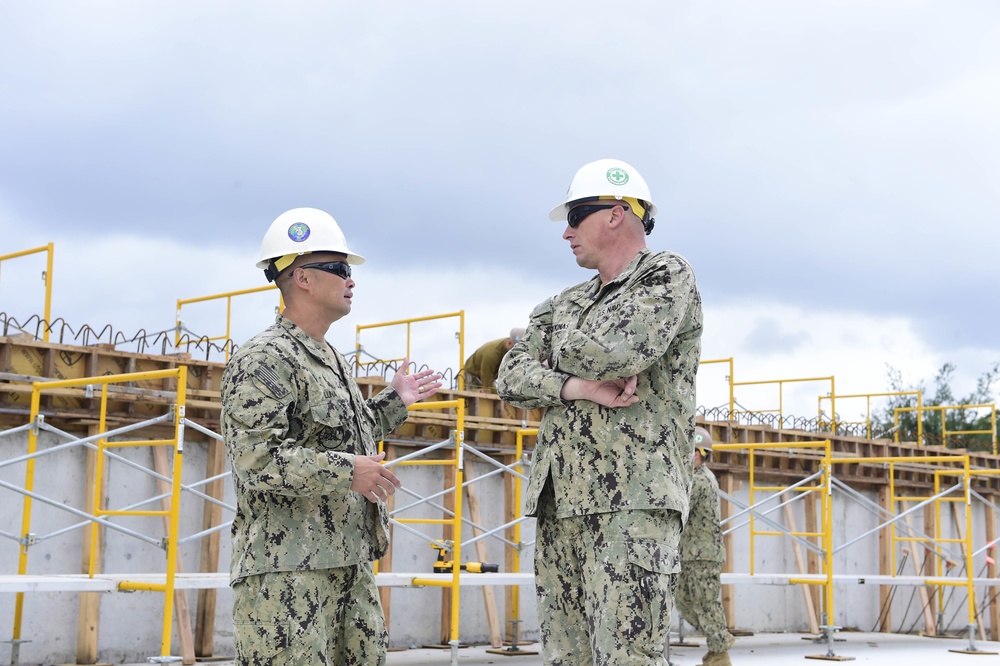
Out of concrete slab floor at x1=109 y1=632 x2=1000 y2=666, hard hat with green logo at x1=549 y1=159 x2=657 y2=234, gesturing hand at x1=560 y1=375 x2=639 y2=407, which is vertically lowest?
concrete slab floor at x1=109 y1=632 x2=1000 y2=666

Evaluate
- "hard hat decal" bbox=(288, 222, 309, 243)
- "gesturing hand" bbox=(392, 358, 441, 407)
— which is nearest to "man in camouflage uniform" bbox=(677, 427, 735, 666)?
"gesturing hand" bbox=(392, 358, 441, 407)

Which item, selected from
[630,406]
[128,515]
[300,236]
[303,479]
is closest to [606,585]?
[630,406]

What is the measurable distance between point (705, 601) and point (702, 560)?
0.37 metres

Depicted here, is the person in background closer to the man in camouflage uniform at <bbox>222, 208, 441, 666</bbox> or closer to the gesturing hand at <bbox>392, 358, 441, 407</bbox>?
the gesturing hand at <bbox>392, 358, 441, 407</bbox>

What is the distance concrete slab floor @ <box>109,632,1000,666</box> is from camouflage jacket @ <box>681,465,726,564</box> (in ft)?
4.18

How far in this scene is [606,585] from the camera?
380cm

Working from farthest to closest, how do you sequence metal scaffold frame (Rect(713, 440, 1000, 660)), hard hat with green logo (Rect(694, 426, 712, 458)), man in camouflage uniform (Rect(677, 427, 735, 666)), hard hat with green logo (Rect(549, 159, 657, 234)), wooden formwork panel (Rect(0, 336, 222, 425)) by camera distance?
metal scaffold frame (Rect(713, 440, 1000, 660)) → hard hat with green logo (Rect(694, 426, 712, 458)) → man in camouflage uniform (Rect(677, 427, 735, 666)) → wooden formwork panel (Rect(0, 336, 222, 425)) → hard hat with green logo (Rect(549, 159, 657, 234))

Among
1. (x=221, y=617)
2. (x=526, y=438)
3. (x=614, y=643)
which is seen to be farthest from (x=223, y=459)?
(x=614, y=643)

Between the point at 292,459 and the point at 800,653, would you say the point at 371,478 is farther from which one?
the point at 800,653

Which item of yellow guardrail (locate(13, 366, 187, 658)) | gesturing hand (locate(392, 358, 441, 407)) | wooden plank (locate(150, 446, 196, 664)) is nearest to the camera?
gesturing hand (locate(392, 358, 441, 407))

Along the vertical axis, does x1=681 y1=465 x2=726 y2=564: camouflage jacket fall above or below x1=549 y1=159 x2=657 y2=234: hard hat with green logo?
below

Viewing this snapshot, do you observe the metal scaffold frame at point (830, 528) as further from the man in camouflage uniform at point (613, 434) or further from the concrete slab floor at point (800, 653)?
the man in camouflage uniform at point (613, 434)

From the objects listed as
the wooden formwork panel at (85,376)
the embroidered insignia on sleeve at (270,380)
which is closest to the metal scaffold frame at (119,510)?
the wooden formwork panel at (85,376)

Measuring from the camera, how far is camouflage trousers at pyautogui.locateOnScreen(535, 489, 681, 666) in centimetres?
376
